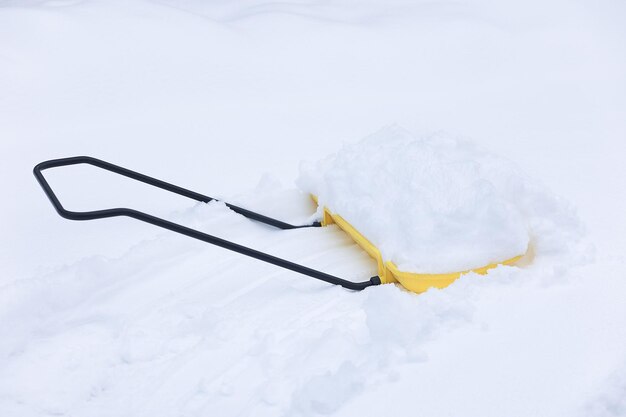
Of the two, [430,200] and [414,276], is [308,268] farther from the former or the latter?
[430,200]

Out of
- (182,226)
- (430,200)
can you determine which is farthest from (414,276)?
(182,226)

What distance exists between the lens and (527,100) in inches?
155

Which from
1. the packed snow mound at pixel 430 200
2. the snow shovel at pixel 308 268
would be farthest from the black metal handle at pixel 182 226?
the packed snow mound at pixel 430 200

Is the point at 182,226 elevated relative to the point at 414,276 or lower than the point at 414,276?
elevated

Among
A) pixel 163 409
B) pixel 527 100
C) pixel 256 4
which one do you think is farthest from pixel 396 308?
pixel 256 4

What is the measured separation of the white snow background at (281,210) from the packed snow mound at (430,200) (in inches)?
4.7

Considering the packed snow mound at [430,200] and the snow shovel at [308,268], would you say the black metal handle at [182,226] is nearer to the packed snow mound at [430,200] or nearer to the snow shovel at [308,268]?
the snow shovel at [308,268]

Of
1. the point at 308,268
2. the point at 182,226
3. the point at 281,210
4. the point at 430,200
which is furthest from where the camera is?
the point at 281,210

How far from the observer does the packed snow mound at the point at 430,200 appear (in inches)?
91.0

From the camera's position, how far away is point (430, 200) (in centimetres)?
242

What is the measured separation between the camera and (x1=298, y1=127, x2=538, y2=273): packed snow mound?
2311 mm

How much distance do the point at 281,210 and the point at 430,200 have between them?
2.45ft

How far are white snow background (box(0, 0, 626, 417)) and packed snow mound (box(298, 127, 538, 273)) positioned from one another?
0.12m

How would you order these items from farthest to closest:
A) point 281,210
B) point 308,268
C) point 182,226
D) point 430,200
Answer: point 281,210 < point 430,200 < point 308,268 < point 182,226
